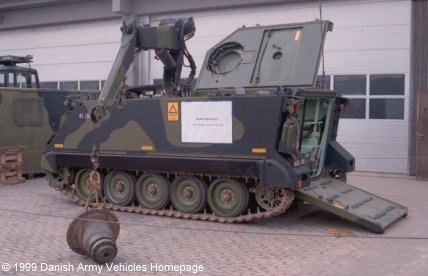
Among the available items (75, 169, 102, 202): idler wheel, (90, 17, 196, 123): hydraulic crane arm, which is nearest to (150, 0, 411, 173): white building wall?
(90, 17, 196, 123): hydraulic crane arm

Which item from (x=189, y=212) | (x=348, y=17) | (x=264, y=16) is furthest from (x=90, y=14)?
(x=189, y=212)

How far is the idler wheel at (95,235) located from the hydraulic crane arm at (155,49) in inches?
94.3

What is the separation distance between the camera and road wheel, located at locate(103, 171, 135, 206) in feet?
31.4

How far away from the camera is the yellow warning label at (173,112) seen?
889cm

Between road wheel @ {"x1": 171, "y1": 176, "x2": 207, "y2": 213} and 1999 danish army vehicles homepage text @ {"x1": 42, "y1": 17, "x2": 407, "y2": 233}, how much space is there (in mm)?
15

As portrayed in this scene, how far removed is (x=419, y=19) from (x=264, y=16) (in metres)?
3.90

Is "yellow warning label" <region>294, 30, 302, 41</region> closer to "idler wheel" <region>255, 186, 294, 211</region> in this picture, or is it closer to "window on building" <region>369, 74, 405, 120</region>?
"idler wheel" <region>255, 186, 294, 211</region>

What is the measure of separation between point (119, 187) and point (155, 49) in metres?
2.32

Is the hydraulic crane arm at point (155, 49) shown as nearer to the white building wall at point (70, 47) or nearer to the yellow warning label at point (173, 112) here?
→ the yellow warning label at point (173, 112)

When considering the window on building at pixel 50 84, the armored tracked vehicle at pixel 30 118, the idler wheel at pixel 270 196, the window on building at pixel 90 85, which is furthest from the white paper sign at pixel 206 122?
the window on building at pixel 50 84

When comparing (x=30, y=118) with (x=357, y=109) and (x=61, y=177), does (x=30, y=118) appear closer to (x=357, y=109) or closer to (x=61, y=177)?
(x=61, y=177)

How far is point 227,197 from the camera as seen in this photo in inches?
340

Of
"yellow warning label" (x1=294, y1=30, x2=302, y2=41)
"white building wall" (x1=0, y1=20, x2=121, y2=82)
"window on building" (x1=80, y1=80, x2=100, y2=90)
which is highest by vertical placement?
"white building wall" (x1=0, y1=20, x2=121, y2=82)

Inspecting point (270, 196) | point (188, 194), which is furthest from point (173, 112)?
point (270, 196)
